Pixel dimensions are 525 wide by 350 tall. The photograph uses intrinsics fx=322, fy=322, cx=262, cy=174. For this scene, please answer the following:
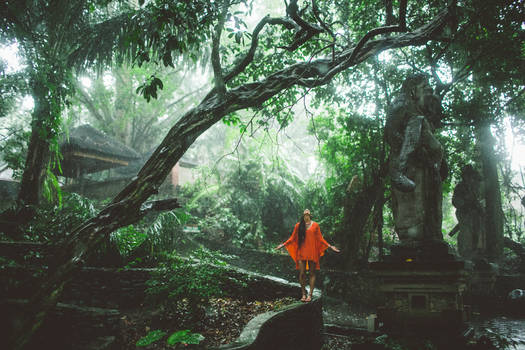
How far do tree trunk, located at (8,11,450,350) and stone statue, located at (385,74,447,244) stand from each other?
0.91m

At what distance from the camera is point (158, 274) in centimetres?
456

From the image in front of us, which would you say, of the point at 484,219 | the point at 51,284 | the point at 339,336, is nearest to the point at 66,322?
the point at 51,284

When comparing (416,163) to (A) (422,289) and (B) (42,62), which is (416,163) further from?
(B) (42,62)

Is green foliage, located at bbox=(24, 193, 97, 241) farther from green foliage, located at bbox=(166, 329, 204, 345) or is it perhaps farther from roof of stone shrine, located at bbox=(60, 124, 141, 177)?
roof of stone shrine, located at bbox=(60, 124, 141, 177)

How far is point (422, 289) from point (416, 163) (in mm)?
1751

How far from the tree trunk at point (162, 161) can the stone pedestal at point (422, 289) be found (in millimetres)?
2646

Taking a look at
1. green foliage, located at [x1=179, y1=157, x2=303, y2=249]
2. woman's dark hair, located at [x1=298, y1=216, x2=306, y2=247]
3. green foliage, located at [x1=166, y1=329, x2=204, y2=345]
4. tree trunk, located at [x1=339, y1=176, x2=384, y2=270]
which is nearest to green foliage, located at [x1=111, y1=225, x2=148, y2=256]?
green foliage, located at [x1=166, y1=329, x2=204, y2=345]

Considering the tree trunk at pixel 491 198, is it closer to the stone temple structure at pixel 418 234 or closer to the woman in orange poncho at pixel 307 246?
the stone temple structure at pixel 418 234

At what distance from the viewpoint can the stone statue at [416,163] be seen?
4.50 metres

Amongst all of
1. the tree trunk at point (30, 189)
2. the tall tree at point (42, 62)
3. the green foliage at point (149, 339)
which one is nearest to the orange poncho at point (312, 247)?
the green foliage at point (149, 339)

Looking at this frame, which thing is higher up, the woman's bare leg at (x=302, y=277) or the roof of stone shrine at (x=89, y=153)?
the roof of stone shrine at (x=89, y=153)

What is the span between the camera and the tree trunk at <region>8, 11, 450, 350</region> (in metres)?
2.33

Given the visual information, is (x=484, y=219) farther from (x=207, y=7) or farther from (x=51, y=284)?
(x=51, y=284)

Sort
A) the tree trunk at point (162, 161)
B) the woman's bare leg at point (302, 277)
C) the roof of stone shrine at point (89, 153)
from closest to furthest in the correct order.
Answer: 1. the tree trunk at point (162, 161)
2. the woman's bare leg at point (302, 277)
3. the roof of stone shrine at point (89, 153)
